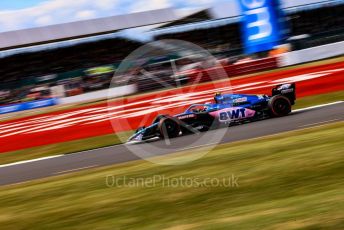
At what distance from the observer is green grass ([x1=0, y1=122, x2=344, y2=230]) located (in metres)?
4.34

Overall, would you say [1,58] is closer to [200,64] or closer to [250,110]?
[200,64]

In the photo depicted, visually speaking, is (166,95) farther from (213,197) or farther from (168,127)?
(213,197)

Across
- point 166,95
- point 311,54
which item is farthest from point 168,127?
point 311,54

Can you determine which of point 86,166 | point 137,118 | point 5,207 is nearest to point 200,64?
point 137,118

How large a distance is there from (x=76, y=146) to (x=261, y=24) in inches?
613

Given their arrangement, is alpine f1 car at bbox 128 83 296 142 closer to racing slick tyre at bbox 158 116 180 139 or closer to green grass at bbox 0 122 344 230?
racing slick tyre at bbox 158 116 180 139

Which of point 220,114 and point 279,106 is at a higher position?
point 220,114

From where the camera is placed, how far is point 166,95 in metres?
21.8

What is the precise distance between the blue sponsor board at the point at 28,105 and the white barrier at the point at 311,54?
1165 cm

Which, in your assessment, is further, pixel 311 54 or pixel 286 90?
pixel 311 54

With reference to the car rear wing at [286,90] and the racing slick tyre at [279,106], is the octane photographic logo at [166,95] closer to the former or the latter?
the racing slick tyre at [279,106]

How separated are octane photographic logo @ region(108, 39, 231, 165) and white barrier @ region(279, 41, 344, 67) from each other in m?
3.41

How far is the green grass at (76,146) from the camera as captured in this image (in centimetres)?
1130

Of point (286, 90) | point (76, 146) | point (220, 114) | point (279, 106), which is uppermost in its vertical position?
point (286, 90)
